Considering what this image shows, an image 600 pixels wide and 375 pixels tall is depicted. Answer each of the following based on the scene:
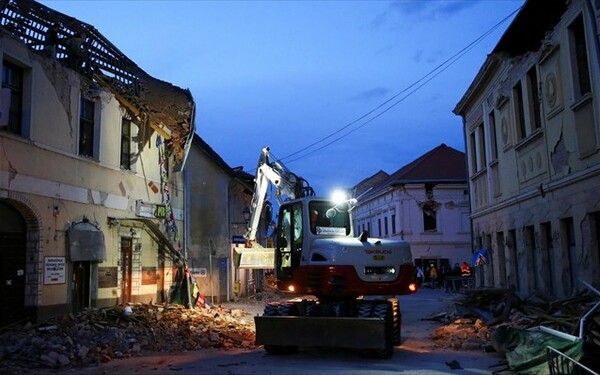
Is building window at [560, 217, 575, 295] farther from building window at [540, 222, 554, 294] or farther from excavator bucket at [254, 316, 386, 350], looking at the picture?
excavator bucket at [254, 316, 386, 350]

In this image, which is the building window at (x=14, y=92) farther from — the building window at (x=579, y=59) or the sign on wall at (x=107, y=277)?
the building window at (x=579, y=59)

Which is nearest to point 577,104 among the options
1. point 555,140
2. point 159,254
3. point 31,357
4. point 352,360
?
point 555,140

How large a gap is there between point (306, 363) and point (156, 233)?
1032cm

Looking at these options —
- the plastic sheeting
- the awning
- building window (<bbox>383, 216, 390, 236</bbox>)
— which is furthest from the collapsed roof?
building window (<bbox>383, 216, 390, 236</bbox>)

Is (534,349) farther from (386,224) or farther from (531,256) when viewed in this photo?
(386,224)

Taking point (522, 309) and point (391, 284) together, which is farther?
point (522, 309)

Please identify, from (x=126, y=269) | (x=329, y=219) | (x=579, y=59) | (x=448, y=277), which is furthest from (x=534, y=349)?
(x=448, y=277)

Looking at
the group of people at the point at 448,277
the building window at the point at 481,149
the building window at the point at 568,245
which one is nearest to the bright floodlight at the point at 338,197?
the building window at the point at 568,245

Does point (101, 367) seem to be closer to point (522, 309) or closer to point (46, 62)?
point (46, 62)

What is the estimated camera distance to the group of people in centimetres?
3102

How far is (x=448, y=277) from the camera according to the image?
105 ft

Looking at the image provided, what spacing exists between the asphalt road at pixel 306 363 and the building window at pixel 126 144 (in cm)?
788

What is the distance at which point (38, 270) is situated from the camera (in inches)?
525

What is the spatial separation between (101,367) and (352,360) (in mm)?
4778
